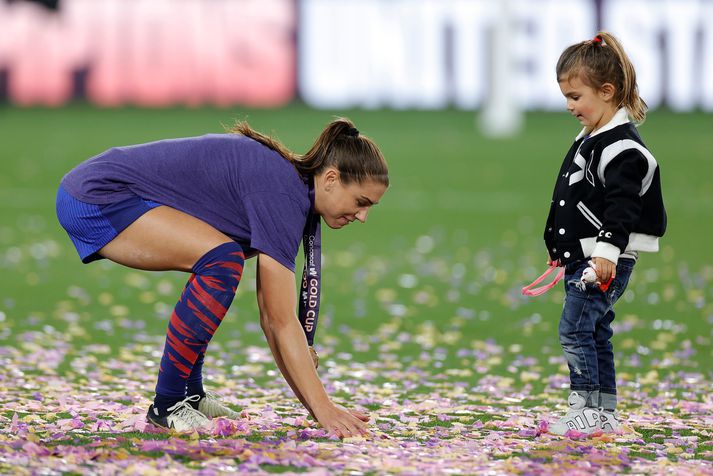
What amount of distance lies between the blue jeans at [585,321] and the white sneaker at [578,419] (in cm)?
4

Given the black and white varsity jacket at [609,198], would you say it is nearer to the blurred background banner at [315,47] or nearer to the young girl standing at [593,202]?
the young girl standing at [593,202]

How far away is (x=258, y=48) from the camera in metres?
21.6

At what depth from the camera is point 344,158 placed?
495 centimetres

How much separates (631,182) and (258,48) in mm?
17194

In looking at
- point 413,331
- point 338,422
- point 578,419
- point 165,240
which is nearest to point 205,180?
point 165,240

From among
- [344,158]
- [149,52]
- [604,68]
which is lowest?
[344,158]

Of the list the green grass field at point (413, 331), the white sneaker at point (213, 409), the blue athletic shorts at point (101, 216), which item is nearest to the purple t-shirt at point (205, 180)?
the blue athletic shorts at point (101, 216)

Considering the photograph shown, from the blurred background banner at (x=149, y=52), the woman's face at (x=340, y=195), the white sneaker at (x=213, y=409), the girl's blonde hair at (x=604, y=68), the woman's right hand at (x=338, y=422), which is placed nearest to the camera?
the woman's right hand at (x=338, y=422)

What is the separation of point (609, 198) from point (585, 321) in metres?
0.51

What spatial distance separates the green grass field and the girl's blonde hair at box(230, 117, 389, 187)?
1026 millimetres

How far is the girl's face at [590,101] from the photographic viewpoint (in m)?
5.09

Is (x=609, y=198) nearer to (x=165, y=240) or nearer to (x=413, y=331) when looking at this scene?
(x=165, y=240)

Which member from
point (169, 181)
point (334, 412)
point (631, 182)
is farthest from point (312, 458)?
point (631, 182)

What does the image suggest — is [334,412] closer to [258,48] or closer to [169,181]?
[169,181]
